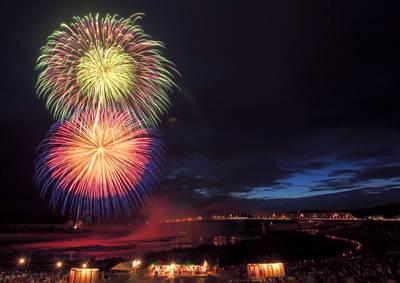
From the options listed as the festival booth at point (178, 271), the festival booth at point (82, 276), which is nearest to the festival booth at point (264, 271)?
the festival booth at point (178, 271)

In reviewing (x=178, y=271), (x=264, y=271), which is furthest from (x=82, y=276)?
(x=264, y=271)

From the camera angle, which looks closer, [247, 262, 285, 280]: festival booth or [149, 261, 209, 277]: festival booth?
[247, 262, 285, 280]: festival booth

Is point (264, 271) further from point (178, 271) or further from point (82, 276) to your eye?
point (82, 276)

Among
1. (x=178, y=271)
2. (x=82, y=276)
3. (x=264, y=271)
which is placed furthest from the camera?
(x=178, y=271)

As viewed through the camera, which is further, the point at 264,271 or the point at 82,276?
the point at 82,276

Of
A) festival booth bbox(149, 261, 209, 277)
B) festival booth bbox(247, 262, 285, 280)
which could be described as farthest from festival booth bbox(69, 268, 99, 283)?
festival booth bbox(247, 262, 285, 280)

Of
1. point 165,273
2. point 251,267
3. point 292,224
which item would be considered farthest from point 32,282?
point 292,224

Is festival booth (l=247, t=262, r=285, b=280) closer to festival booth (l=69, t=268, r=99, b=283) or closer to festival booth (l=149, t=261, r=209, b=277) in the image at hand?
festival booth (l=149, t=261, r=209, b=277)

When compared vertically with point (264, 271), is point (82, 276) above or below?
above

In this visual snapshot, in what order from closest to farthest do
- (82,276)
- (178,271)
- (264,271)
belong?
(264,271)
(82,276)
(178,271)

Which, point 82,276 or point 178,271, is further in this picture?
point 178,271

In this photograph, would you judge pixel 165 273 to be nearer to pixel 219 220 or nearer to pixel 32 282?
pixel 32 282

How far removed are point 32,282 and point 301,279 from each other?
23.0m

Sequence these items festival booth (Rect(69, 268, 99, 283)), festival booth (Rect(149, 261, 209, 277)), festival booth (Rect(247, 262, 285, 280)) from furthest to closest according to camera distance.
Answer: festival booth (Rect(149, 261, 209, 277)) → festival booth (Rect(69, 268, 99, 283)) → festival booth (Rect(247, 262, 285, 280))
